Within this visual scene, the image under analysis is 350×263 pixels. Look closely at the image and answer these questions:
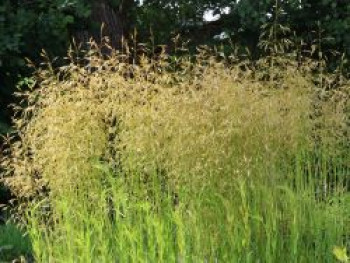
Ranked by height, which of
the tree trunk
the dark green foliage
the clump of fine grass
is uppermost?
the tree trunk

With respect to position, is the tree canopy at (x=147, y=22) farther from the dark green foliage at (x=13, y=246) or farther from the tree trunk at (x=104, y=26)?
the dark green foliage at (x=13, y=246)

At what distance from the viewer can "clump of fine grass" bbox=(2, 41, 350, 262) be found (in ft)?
12.5

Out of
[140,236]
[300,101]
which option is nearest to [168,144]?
[140,236]

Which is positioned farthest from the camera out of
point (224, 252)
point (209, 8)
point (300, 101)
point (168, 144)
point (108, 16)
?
point (209, 8)

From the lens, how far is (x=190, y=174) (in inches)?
152

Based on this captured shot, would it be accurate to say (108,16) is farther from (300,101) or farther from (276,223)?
(276,223)

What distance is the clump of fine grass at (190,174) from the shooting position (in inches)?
150

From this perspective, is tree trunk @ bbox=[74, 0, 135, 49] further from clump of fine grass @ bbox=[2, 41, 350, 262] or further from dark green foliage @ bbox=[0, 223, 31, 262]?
clump of fine grass @ bbox=[2, 41, 350, 262]

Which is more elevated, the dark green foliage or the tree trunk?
the tree trunk

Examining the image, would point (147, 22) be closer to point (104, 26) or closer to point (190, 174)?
point (104, 26)

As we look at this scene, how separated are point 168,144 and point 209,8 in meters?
6.52

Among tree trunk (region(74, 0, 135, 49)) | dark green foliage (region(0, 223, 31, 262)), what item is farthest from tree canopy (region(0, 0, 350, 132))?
dark green foliage (region(0, 223, 31, 262))

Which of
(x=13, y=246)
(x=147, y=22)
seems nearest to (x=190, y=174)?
(x=13, y=246)

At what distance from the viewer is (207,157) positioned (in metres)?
3.82
